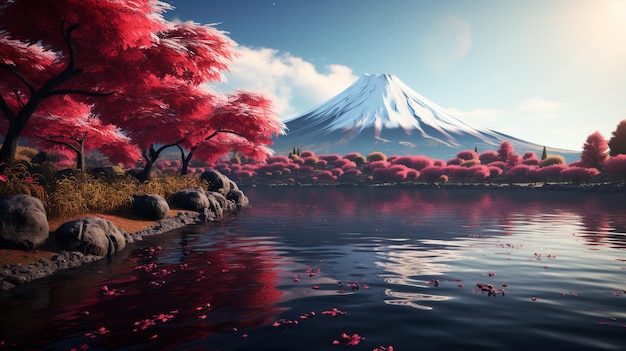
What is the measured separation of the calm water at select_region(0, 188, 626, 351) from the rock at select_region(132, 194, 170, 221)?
9.88 ft

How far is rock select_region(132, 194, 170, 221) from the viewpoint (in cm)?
1577

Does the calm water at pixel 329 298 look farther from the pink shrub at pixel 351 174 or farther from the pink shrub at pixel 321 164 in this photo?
the pink shrub at pixel 321 164

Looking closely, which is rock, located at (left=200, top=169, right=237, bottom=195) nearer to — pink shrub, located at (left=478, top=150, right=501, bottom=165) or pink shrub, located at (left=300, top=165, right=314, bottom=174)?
pink shrub, located at (left=300, top=165, right=314, bottom=174)

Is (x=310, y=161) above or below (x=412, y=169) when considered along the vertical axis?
above

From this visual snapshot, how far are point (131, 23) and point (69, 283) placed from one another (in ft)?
23.8

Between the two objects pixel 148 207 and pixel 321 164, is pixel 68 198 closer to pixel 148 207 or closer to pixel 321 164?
pixel 148 207

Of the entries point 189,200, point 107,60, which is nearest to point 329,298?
point 107,60

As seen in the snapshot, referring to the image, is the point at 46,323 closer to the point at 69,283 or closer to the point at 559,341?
the point at 69,283

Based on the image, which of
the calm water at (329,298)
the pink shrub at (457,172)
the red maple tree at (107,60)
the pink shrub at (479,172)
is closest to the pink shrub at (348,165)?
the pink shrub at (457,172)

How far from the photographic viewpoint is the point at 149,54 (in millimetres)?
13641

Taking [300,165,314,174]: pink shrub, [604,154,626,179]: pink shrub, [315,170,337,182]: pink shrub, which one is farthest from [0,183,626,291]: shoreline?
[300,165,314,174]: pink shrub

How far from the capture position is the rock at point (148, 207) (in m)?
15.8

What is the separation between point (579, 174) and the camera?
56.1 m

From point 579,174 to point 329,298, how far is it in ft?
200
